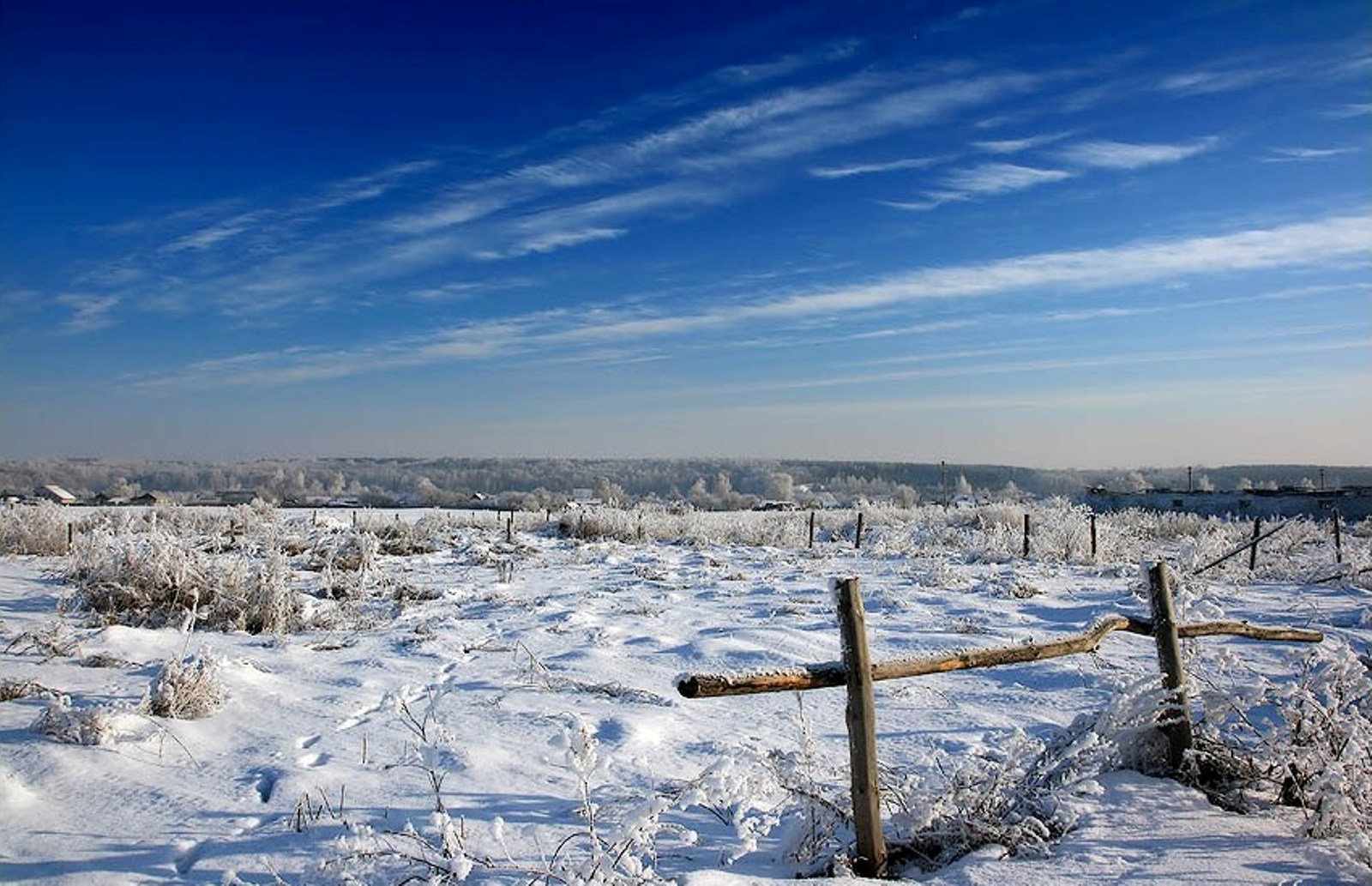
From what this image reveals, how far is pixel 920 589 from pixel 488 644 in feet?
25.7

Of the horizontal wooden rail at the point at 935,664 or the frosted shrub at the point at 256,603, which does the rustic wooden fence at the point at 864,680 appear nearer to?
the horizontal wooden rail at the point at 935,664

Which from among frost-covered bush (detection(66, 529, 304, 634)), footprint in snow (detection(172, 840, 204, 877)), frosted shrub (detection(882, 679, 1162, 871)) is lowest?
footprint in snow (detection(172, 840, 204, 877))

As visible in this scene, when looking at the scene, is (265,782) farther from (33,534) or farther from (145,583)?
(33,534)

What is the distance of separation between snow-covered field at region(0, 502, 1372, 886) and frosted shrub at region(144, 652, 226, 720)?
0.03 meters

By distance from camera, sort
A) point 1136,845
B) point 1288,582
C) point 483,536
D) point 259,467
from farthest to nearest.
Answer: point 259,467, point 483,536, point 1288,582, point 1136,845

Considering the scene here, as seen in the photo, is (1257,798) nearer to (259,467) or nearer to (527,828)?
(527,828)

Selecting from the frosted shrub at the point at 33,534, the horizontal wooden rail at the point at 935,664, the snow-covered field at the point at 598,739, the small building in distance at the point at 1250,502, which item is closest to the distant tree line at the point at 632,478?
the small building in distance at the point at 1250,502

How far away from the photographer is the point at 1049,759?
439 centimetres

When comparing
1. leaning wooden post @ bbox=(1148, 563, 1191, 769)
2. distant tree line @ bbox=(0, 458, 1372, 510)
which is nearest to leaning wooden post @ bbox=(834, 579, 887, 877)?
leaning wooden post @ bbox=(1148, 563, 1191, 769)

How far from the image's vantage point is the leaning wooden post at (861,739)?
381 centimetres

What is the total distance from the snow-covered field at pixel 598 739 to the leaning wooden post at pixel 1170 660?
0.11 m

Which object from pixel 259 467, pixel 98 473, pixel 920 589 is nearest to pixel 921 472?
pixel 259 467

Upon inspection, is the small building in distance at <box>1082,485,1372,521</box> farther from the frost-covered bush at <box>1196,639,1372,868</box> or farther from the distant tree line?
the frost-covered bush at <box>1196,639,1372,868</box>

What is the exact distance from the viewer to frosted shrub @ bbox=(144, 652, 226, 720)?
228 inches
